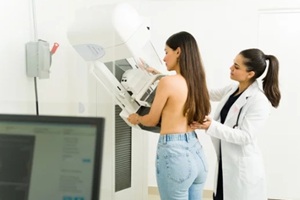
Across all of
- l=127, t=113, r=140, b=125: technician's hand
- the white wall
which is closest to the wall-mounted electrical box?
l=127, t=113, r=140, b=125: technician's hand

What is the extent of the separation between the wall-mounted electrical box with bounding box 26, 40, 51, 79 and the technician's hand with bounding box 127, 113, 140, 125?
→ 53cm

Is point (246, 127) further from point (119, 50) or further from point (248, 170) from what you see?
point (119, 50)

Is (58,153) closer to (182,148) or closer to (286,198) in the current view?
(182,148)

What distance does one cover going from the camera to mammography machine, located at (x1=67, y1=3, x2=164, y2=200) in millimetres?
1385

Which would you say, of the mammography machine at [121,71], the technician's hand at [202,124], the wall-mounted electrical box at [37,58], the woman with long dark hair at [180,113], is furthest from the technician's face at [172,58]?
the wall-mounted electrical box at [37,58]

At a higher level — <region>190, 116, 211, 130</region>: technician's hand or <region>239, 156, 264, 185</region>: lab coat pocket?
<region>190, 116, 211, 130</region>: technician's hand

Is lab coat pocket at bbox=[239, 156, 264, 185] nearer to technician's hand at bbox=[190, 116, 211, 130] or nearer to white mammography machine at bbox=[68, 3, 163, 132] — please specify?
technician's hand at bbox=[190, 116, 211, 130]

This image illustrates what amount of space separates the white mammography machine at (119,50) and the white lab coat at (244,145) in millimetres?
433

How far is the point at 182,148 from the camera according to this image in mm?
1556

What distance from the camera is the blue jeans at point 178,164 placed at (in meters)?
1.54

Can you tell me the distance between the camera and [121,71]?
1.71 meters

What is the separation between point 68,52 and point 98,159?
126 centimetres

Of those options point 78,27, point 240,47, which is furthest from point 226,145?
point 240,47

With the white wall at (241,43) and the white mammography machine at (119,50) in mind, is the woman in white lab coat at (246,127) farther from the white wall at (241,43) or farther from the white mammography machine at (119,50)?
the white wall at (241,43)
